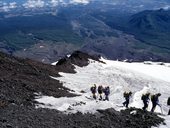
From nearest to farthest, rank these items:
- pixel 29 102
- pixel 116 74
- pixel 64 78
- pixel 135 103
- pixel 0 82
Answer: pixel 29 102 → pixel 0 82 → pixel 135 103 → pixel 64 78 → pixel 116 74

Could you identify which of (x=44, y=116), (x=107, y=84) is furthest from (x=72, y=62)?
(x=44, y=116)

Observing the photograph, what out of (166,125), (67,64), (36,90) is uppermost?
(166,125)

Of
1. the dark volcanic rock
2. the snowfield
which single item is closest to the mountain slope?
the snowfield

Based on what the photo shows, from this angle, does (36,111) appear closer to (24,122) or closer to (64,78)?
(24,122)

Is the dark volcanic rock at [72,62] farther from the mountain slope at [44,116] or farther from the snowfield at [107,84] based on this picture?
the mountain slope at [44,116]

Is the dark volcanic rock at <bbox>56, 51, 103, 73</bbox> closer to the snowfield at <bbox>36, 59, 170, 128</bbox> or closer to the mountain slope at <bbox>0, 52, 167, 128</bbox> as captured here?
the snowfield at <bbox>36, 59, 170, 128</bbox>

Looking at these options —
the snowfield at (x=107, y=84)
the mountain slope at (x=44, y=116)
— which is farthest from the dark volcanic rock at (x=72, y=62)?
the mountain slope at (x=44, y=116)

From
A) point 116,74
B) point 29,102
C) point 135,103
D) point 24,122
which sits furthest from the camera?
point 116,74

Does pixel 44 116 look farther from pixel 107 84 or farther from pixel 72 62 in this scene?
pixel 72 62

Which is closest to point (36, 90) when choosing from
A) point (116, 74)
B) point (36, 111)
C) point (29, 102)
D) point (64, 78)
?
point (29, 102)

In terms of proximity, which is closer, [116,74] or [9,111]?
[9,111]
